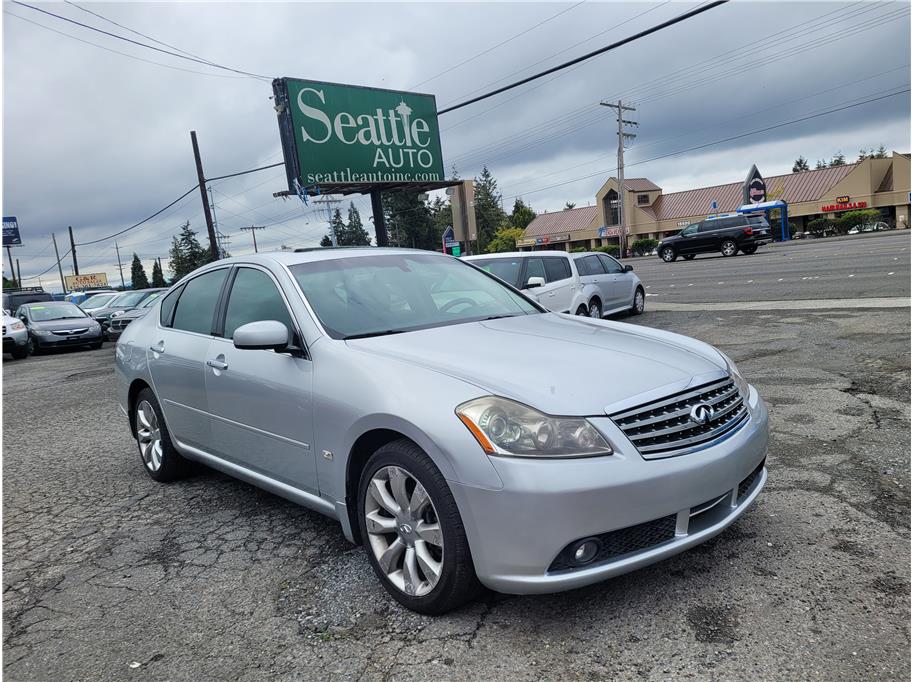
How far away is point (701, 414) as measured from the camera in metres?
2.79

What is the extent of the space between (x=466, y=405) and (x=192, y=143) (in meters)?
30.1

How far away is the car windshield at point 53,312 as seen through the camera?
60.6 ft

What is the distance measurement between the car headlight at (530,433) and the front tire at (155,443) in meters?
3.10

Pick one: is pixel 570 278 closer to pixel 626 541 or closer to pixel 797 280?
pixel 797 280

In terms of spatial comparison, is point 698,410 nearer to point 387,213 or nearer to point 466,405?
point 466,405

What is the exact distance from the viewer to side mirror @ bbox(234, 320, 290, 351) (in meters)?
3.31

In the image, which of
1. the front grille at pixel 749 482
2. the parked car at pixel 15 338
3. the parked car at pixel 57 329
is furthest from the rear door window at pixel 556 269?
the parked car at pixel 15 338

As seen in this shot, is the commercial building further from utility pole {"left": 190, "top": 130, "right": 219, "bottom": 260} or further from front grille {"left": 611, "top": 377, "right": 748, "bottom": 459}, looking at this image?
front grille {"left": 611, "top": 377, "right": 748, "bottom": 459}

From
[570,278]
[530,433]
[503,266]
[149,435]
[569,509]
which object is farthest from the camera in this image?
[570,278]

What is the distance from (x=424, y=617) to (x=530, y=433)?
0.96 meters

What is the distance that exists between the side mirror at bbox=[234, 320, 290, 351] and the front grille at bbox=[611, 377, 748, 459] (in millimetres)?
1683

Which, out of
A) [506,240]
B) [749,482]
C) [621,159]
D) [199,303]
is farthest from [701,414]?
[506,240]

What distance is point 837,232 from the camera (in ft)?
144

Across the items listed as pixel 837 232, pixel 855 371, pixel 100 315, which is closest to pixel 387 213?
pixel 837 232
